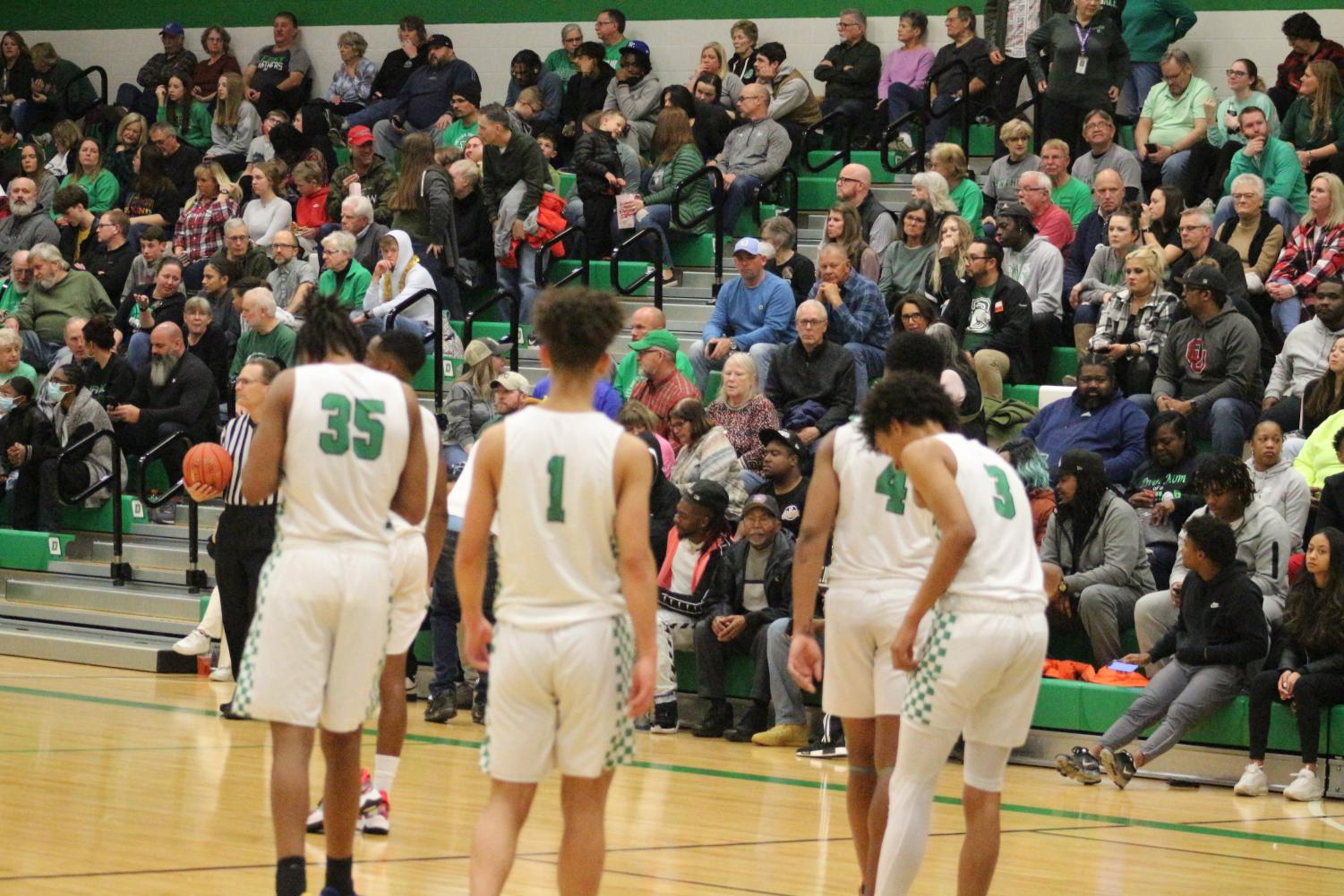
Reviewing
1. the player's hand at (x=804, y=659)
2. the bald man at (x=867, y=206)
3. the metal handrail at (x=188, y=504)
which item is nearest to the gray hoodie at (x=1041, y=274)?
the bald man at (x=867, y=206)

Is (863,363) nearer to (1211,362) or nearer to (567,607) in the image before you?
(1211,362)

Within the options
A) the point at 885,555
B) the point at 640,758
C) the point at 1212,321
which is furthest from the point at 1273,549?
the point at 885,555

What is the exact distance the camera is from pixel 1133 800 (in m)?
8.20

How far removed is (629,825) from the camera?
7012 mm

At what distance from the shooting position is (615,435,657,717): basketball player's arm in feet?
14.2

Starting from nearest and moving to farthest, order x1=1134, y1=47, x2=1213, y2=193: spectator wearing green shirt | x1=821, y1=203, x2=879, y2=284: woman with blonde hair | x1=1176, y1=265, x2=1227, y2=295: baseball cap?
x1=1176, y1=265, x2=1227, y2=295: baseball cap
x1=821, y1=203, x2=879, y2=284: woman with blonde hair
x1=1134, y1=47, x2=1213, y2=193: spectator wearing green shirt

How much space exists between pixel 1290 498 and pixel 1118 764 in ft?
6.01

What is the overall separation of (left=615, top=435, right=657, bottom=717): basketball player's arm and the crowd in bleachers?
433cm

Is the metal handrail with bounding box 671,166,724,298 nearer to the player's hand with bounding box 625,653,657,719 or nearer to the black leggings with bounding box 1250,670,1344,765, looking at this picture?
the black leggings with bounding box 1250,670,1344,765

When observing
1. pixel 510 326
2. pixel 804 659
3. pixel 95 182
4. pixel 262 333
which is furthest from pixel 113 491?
pixel 804 659

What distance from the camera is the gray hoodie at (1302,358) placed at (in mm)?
10352

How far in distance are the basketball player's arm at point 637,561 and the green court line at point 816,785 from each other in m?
3.75

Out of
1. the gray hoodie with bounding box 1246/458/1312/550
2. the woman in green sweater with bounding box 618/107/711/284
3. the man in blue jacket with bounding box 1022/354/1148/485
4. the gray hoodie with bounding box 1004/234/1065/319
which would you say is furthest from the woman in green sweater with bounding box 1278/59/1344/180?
the woman in green sweater with bounding box 618/107/711/284

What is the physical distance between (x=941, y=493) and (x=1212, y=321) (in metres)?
6.32
